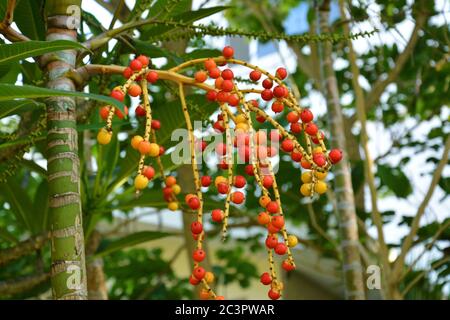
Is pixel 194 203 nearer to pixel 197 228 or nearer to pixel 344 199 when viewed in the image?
pixel 197 228

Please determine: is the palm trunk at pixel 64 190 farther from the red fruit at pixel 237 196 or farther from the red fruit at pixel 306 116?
the red fruit at pixel 306 116

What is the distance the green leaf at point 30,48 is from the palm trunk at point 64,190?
0.06 metres

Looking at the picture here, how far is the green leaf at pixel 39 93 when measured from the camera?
0.75 meters

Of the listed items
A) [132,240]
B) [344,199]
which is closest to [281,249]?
[344,199]

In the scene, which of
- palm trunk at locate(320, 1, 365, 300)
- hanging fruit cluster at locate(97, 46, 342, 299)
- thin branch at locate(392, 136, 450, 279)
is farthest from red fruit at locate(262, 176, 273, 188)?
thin branch at locate(392, 136, 450, 279)

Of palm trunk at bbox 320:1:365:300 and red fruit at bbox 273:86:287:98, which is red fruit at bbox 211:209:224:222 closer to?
red fruit at bbox 273:86:287:98

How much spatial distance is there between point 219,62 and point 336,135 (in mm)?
820

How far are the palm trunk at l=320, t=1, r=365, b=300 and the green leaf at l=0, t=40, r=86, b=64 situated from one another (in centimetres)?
91

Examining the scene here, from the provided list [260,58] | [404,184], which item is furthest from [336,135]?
[260,58]

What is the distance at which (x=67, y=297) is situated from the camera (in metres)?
0.82

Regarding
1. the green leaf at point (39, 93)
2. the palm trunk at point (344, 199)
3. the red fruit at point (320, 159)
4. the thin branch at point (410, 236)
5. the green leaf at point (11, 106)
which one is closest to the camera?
the green leaf at point (39, 93)

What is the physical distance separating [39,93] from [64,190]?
0.15 meters

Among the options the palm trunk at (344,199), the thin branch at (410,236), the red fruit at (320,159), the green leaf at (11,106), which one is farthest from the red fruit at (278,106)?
the thin branch at (410,236)
